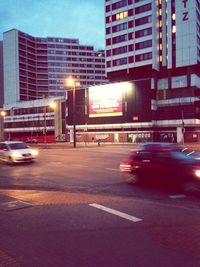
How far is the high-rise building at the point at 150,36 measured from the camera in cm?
7056

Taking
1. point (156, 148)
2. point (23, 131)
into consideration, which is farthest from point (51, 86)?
point (156, 148)

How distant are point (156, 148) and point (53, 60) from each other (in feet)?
449

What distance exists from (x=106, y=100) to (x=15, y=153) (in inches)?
2420

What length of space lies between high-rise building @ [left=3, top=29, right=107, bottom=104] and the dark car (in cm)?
12738

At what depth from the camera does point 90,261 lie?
209 inches

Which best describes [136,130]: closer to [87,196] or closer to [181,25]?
[181,25]

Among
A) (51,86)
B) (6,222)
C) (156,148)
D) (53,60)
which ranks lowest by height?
(6,222)

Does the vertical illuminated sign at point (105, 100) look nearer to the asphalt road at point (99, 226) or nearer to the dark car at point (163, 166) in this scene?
the dark car at point (163, 166)

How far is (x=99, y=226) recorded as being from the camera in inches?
287

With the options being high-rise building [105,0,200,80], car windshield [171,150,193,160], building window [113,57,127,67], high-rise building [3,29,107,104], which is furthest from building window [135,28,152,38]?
car windshield [171,150,193,160]

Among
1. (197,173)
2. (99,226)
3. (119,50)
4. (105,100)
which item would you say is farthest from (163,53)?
(99,226)

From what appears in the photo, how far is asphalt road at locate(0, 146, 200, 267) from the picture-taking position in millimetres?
5457

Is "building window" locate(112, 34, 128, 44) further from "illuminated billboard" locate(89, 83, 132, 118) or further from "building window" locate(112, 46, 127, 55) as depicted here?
"illuminated billboard" locate(89, 83, 132, 118)

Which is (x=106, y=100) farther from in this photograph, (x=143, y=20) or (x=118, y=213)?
(x=118, y=213)
